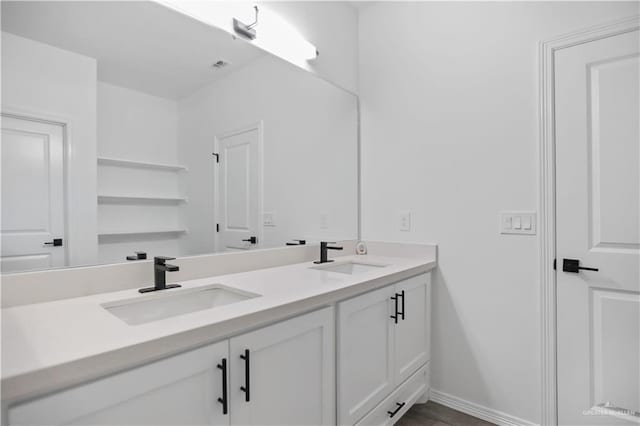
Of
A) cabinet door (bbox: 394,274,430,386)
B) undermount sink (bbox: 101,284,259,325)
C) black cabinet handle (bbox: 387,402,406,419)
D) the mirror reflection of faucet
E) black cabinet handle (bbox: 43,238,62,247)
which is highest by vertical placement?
black cabinet handle (bbox: 43,238,62,247)

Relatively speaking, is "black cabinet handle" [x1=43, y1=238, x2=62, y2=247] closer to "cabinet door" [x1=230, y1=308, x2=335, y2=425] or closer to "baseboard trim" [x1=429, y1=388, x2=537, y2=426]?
"cabinet door" [x1=230, y1=308, x2=335, y2=425]

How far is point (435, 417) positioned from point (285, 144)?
1768 millimetres

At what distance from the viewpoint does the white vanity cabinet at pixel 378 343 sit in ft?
4.56

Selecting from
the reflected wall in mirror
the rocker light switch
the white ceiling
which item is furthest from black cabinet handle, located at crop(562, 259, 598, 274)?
the white ceiling

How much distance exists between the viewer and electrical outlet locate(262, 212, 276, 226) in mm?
1846

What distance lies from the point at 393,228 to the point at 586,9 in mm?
1462

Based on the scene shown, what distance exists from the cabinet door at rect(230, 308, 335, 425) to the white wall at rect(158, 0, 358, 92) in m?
1.38

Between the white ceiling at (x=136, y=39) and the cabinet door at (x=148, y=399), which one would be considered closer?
the cabinet door at (x=148, y=399)

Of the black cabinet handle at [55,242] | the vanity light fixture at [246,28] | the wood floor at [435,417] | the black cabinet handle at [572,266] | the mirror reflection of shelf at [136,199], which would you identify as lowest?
the wood floor at [435,417]

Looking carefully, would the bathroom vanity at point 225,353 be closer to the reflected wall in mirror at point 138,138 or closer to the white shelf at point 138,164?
the reflected wall in mirror at point 138,138

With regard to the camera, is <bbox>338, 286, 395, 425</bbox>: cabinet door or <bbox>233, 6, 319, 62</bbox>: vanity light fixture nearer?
<bbox>338, 286, 395, 425</bbox>: cabinet door

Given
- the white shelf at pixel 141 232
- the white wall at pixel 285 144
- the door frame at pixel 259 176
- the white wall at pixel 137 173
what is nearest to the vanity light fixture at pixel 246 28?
the white wall at pixel 285 144

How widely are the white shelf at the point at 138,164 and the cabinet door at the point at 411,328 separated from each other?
1.18 m

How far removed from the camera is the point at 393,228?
227cm
